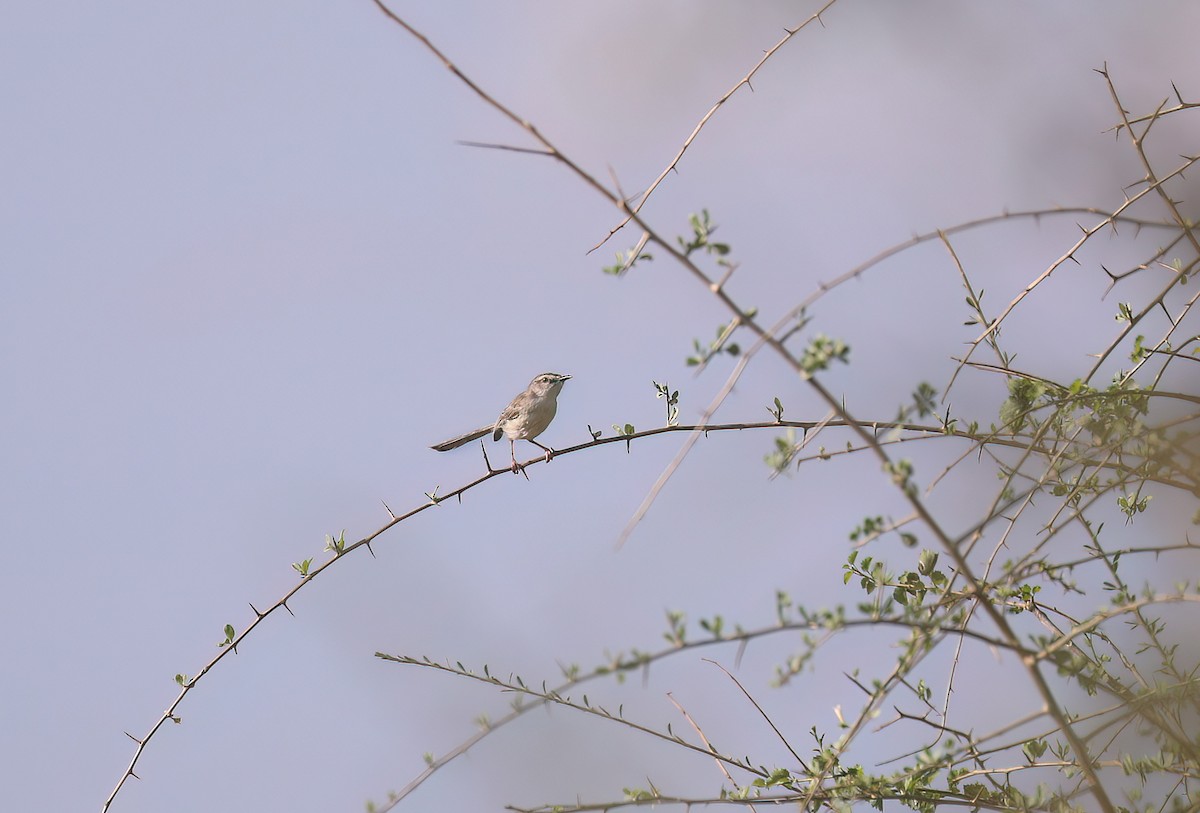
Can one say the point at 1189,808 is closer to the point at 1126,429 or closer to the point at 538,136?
the point at 1126,429

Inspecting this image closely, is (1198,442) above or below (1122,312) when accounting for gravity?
below

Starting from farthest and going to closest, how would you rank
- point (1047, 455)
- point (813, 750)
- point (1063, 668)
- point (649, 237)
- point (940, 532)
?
point (1047, 455) < point (813, 750) < point (1063, 668) < point (649, 237) < point (940, 532)

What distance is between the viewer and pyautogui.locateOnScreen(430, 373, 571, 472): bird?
30.2 ft

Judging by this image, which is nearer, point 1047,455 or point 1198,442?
point 1198,442

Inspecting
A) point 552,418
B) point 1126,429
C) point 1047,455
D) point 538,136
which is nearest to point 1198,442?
point 1126,429

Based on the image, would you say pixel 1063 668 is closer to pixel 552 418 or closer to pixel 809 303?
pixel 809 303

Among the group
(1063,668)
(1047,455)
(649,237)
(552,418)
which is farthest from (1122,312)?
(552,418)

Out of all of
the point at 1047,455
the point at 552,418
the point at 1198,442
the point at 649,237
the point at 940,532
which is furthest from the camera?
the point at 552,418

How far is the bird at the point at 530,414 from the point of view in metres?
9.21

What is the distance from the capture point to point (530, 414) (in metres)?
9.18

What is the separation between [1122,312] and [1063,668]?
1.42 m

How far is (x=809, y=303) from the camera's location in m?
2.47

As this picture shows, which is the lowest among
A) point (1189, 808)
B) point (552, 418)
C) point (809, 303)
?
point (1189, 808)

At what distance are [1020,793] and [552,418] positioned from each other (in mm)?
6496
